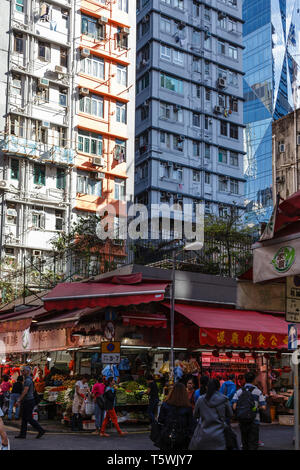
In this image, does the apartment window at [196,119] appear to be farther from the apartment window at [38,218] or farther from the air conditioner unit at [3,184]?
the air conditioner unit at [3,184]

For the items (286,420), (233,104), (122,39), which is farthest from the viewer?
(233,104)

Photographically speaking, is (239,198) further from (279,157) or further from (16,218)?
(16,218)

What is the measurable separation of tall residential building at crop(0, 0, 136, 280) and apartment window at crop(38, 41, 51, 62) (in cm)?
7

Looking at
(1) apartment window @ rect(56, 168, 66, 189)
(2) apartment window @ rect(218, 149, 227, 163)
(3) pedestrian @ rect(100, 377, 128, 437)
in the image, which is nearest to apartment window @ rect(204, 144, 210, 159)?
(2) apartment window @ rect(218, 149, 227, 163)

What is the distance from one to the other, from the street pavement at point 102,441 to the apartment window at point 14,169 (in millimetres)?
→ 25301

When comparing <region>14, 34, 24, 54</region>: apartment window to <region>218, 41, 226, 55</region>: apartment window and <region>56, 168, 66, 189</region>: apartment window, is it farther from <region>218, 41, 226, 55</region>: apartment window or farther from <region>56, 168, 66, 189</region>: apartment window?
<region>218, 41, 226, 55</region>: apartment window

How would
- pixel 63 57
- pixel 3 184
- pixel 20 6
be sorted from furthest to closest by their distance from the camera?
pixel 63 57
pixel 20 6
pixel 3 184

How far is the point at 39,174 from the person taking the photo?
41.0 m

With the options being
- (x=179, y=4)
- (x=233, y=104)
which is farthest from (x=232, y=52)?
(x=179, y=4)

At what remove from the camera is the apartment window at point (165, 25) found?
2117 inches

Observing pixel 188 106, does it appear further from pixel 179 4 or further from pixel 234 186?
pixel 179 4

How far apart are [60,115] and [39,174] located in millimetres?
4516

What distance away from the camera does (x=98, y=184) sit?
1715 inches

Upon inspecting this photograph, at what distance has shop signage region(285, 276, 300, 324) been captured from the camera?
840 centimetres
